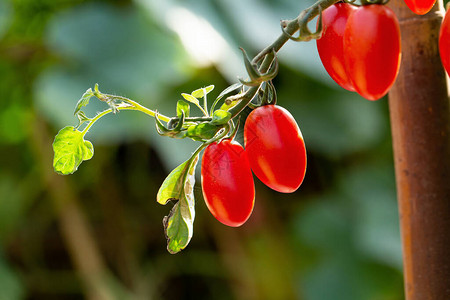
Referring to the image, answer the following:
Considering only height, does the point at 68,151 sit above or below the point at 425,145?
above

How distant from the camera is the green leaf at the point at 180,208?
22cm

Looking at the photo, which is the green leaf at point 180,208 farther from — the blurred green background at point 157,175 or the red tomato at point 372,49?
the blurred green background at point 157,175

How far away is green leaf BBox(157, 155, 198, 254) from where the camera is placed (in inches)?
8.7

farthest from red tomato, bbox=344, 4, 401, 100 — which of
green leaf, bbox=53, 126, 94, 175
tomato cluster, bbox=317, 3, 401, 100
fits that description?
green leaf, bbox=53, 126, 94, 175

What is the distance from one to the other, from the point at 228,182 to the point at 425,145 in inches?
4.2

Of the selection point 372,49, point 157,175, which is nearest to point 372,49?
point 372,49

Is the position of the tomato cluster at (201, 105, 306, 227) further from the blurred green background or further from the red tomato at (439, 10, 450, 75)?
the blurred green background

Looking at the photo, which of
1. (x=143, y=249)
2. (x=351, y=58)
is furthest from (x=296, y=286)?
(x=351, y=58)

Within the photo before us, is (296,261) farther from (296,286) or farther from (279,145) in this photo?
(279,145)

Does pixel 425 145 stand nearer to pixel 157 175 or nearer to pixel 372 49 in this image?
pixel 372 49

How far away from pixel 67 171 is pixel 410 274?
0.58 ft

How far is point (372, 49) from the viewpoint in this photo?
0.65ft

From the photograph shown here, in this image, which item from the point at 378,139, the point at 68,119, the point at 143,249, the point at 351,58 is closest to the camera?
the point at 351,58

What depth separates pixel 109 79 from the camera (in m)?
1.22
